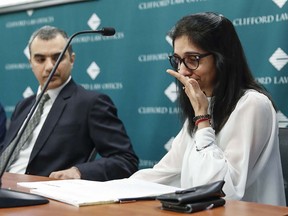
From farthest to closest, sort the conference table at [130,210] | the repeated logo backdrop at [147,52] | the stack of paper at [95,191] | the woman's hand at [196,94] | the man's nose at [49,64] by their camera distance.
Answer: the man's nose at [49,64]
the repeated logo backdrop at [147,52]
the woman's hand at [196,94]
the stack of paper at [95,191]
the conference table at [130,210]

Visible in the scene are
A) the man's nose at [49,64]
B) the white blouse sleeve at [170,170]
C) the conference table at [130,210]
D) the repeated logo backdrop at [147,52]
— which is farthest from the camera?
the man's nose at [49,64]

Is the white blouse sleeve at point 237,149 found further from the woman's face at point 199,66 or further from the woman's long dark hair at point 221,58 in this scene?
the woman's face at point 199,66

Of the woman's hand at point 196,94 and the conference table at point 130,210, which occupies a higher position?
the woman's hand at point 196,94

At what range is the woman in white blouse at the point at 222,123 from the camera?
1546 mm

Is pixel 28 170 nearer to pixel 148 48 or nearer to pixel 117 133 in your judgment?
pixel 117 133

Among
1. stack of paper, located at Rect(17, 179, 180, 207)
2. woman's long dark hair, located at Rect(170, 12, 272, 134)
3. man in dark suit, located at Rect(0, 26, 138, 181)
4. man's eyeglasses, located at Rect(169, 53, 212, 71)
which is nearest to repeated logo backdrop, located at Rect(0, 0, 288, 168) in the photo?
man in dark suit, located at Rect(0, 26, 138, 181)

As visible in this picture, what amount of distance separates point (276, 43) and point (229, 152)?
36.1 inches

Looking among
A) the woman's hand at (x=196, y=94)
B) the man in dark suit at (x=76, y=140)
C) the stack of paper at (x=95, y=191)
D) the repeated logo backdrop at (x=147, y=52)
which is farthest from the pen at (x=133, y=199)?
the repeated logo backdrop at (x=147, y=52)

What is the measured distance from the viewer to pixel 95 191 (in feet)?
4.14

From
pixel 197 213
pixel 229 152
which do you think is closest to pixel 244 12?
pixel 229 152

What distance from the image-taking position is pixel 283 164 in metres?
1.77

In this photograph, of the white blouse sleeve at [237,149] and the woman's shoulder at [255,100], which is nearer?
the white blouse sleeve at [237,149]

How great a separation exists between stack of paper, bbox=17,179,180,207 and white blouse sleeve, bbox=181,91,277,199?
8.6 inches

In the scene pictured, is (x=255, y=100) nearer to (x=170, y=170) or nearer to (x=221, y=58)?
(x=221, y=58)
